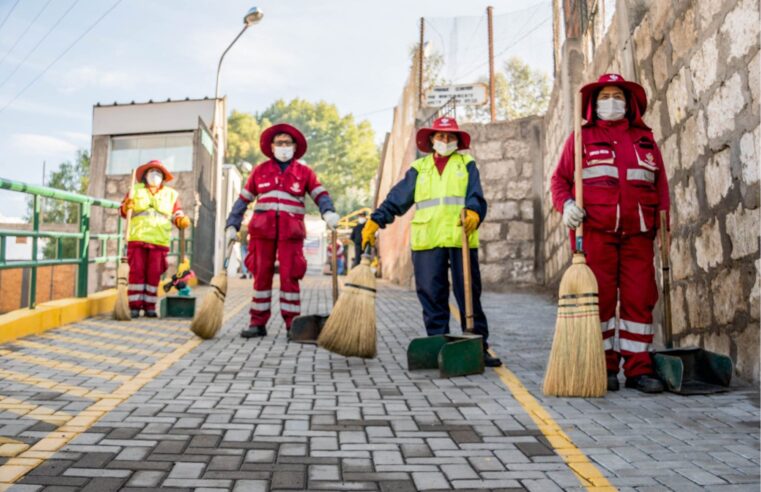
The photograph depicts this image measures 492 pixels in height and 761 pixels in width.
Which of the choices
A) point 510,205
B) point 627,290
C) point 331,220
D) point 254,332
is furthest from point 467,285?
point 510,205

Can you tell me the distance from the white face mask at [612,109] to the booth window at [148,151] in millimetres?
14530

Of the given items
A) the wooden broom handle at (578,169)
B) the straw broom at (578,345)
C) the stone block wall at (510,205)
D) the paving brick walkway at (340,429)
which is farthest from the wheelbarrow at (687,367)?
the stone block wall at (510,205)

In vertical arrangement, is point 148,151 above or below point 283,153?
above

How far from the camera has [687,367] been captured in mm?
4473

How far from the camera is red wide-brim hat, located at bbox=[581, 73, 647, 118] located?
178 inches

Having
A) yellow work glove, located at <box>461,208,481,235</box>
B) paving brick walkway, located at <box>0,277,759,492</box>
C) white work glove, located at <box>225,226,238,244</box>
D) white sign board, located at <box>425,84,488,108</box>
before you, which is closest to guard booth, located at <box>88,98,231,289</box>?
white sign board, located at <box>425,84,488,108</box>

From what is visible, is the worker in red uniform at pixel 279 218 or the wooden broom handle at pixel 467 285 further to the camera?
the worker in red uniform at pixel 279 218

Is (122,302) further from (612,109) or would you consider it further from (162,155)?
(162,155)

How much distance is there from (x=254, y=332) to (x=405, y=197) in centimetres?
221

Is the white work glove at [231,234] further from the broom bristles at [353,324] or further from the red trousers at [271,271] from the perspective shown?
the broom bristles at [353,324]

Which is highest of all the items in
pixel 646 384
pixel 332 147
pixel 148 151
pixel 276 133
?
pixel 332 147

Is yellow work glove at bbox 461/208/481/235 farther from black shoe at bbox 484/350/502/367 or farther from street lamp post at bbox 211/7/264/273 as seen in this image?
street lamp post at bbox 211/7/264/273

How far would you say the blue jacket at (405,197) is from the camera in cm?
540

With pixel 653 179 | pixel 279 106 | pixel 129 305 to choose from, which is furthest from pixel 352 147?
pixel 653 179
